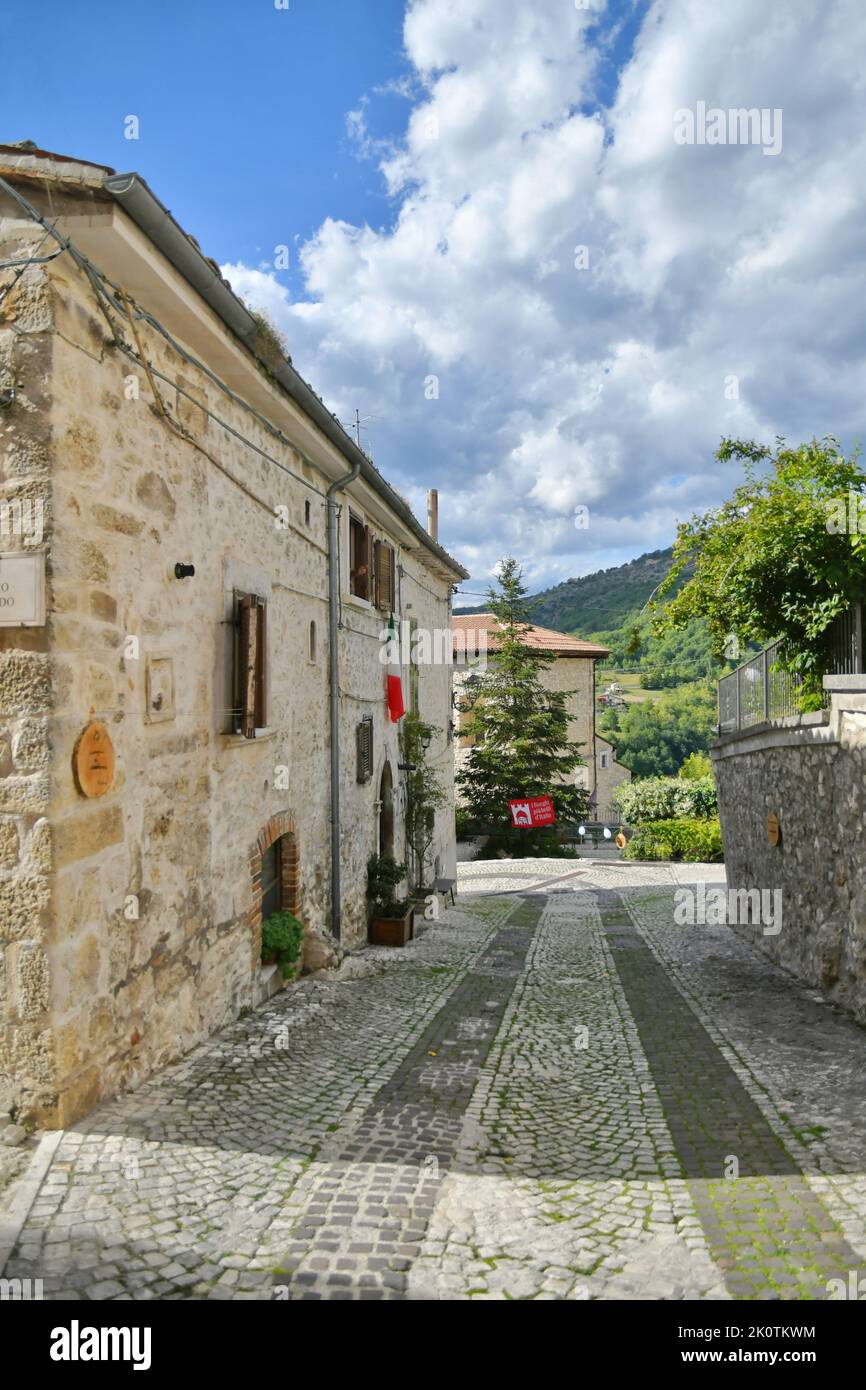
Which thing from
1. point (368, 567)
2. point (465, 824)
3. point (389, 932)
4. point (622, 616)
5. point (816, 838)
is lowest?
point (465, 824)

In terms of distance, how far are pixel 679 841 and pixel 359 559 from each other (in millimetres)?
17270

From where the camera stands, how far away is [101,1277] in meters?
3.15

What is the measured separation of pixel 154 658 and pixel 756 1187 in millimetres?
4343

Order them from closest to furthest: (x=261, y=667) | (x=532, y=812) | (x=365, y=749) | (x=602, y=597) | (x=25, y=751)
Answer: (x=25, y=751), (x=261, y=667), (x=365, y=749), (x=532, y=812), (x=602, y=597)

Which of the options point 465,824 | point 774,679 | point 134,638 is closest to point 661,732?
point 465,824

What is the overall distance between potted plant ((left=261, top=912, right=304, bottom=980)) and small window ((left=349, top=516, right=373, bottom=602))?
4.53m

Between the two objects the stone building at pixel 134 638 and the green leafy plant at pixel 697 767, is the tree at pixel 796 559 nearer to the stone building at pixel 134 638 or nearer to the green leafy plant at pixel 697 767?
the stone building at pixel 134 638

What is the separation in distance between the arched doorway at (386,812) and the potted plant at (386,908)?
45.4 inches

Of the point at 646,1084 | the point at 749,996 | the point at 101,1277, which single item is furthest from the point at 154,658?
the point at 749,996

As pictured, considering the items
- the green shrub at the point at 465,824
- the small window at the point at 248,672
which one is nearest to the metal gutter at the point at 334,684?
the small window at the point at 248,672

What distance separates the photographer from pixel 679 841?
25.0 meters

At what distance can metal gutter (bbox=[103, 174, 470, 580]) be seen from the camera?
4238 millimetres

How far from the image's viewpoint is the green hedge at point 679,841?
2411cm

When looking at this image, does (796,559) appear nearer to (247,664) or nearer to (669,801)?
(247,664)
